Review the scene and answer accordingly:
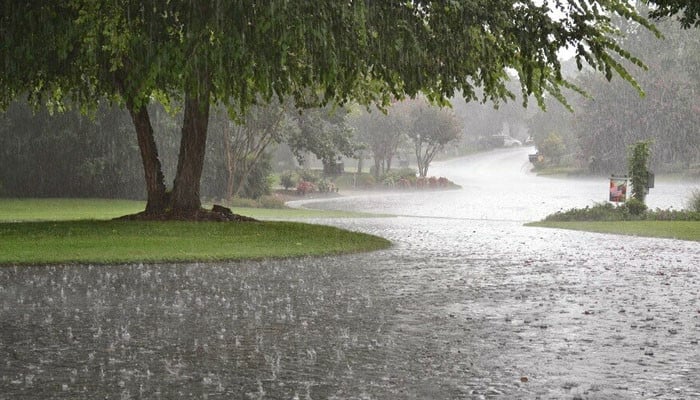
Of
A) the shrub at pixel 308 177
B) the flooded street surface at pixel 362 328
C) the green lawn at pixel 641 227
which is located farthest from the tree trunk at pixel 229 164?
the flooded street surface at pixel 362 328

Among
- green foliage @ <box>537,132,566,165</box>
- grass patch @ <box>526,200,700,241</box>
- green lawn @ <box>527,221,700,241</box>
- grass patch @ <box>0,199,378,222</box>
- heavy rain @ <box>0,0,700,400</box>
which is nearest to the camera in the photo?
heavy rain @ <box>0,0,700,400</box>

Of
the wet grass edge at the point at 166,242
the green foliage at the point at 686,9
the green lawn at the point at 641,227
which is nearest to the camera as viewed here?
the green foliage at the point at 686,9

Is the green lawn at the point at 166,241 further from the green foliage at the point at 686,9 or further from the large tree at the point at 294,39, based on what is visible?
the green foliage at the point at 686,9

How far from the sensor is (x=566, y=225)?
92.1 ft

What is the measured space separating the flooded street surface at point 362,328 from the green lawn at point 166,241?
105 cm

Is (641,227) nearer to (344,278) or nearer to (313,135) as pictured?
(344,278)

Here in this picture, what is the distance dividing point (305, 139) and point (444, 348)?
3876cm

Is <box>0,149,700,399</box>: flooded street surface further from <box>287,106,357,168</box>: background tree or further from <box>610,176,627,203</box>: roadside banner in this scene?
<box>287,106,357,168</box>: background tree

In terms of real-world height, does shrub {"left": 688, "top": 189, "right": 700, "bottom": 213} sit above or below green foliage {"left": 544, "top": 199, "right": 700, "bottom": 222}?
above

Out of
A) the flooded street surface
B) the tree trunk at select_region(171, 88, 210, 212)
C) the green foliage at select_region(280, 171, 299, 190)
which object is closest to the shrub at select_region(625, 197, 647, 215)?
the flooded street surface

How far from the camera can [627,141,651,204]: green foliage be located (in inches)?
1212

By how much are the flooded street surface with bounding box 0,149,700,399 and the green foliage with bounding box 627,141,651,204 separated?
13.2 meters

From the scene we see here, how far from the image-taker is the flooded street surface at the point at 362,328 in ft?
22.7

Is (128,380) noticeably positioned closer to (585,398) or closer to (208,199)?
(585,398)
